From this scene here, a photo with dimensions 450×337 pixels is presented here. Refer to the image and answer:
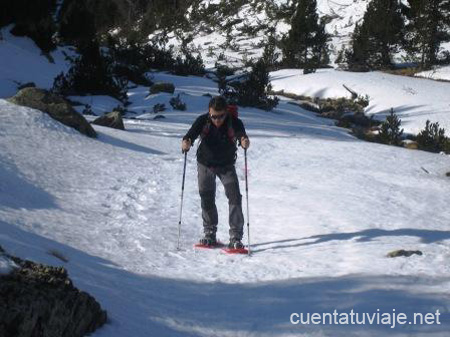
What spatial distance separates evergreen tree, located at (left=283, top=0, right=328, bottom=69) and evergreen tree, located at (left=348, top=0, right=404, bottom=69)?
9.30ft

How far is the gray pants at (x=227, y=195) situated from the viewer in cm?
590

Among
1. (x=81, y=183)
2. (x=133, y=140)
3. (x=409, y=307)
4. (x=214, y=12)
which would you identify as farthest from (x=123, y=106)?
(x=214, y=12)

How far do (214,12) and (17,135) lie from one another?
Answer: 5825cm

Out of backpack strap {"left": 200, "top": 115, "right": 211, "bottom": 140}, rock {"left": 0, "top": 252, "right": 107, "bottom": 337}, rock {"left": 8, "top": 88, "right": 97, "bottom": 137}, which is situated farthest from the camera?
rock {"left": 8, "top": 88, "right": 97, "bottom": 137}

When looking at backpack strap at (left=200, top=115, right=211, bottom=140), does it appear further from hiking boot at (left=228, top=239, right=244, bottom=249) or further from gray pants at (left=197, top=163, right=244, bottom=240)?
hiking boot at (left=228, top=239, right=244, bottom=249)

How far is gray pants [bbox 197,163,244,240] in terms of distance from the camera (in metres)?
5.90

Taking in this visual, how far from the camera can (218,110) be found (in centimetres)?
579

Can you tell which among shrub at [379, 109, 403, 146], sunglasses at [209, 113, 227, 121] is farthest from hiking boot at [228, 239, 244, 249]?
shrub at [379, 109, 403, 146]

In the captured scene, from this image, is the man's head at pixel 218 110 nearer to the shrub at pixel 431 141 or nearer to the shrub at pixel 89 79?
the shrub at pixel 431 141

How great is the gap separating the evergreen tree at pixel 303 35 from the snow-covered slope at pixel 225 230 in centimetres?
2853

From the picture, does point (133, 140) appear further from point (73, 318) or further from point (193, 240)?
point (73, 318)

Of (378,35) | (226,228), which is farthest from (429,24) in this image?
(226,228)

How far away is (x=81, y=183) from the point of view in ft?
25.3

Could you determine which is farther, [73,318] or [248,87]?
[248,87]
